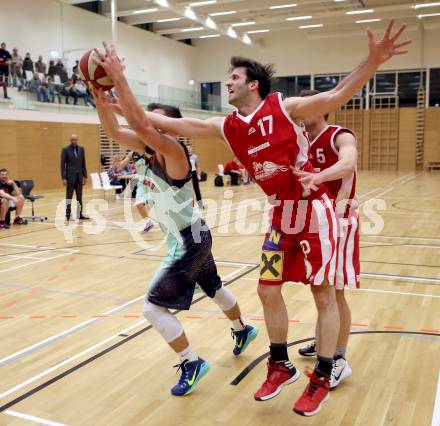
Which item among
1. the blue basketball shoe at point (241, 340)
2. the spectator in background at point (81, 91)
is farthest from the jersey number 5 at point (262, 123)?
the spectator in background at point (81, 91)

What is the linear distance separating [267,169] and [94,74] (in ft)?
3.91

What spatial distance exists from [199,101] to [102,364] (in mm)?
28140

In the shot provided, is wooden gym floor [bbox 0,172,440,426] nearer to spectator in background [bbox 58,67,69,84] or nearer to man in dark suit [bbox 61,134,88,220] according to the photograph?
man in dark suit [bbox 61,134,88,220]

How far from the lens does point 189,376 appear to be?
3748mm

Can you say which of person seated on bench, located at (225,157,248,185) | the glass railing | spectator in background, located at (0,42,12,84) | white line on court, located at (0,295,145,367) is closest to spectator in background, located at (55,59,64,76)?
the glass railing

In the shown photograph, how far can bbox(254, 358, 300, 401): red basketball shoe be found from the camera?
350cm

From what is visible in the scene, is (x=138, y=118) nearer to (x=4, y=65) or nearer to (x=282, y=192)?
(x=282, y=192)

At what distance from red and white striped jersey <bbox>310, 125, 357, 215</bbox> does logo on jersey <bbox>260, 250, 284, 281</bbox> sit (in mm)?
565

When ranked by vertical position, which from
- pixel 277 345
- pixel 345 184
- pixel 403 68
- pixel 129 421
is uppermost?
pixel 403 68

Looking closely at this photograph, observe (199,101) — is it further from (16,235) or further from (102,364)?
(102,364)

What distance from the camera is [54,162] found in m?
21.3

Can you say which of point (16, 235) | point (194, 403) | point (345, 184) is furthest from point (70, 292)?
point (16, 235)

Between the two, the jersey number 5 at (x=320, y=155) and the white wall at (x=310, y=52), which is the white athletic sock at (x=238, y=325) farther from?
the white wall at (x=310, y=52)

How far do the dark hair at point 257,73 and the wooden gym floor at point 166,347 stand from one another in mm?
2009
